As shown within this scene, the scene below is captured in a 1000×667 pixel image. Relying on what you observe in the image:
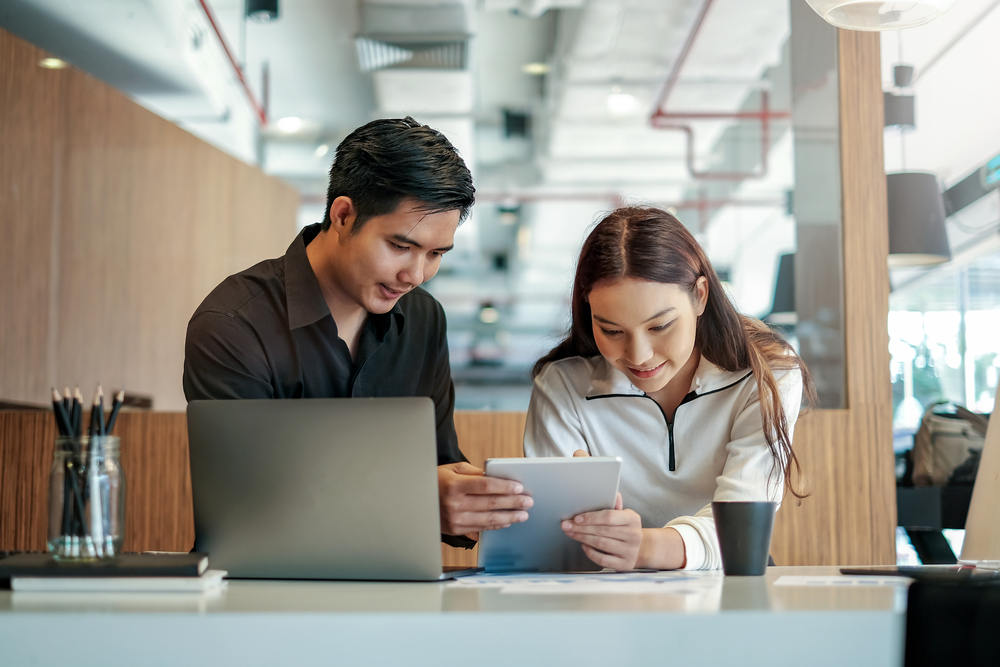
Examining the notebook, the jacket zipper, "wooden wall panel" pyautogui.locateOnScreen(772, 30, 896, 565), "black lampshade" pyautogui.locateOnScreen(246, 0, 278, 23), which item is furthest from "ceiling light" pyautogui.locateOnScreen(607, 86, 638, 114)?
the notebook

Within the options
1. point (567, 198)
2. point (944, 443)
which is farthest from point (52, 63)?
point (567, 198)

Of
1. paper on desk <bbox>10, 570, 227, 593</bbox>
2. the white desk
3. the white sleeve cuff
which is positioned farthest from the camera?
the white sleeve cuff

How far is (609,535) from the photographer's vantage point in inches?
41.8

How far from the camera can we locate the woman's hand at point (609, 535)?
1.06 m

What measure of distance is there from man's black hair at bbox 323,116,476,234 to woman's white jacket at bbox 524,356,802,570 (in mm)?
363

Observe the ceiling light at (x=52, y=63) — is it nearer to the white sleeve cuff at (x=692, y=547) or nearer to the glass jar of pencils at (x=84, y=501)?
the glass jar of pencils at (x=84, y=501)

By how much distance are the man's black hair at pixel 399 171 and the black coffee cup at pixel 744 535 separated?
2.11 ft

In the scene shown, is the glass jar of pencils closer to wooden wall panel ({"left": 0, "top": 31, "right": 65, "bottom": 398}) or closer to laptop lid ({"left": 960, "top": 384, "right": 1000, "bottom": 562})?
laptop lid ({"left": 960, "top": 384, "right": 1000, "bottom": 562})

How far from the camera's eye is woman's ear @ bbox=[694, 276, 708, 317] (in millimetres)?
1438

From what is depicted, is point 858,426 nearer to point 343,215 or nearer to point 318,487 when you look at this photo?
point 343,215

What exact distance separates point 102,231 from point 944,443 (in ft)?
8.82

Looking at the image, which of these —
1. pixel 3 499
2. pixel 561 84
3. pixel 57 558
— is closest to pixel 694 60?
pixel 561 84

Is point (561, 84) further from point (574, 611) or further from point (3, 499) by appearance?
point (574, 611)

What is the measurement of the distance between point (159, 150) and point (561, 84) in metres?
2.03
